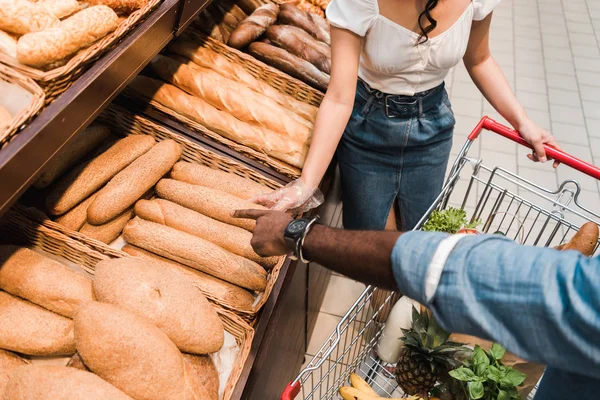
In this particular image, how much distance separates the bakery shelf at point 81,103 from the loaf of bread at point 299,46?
0.76m

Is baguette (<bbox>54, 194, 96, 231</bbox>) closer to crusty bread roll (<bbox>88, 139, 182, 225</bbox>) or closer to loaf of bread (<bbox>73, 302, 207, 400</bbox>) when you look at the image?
crusty bread roll (<bbox>88, 139, 182, 225</bbox>)

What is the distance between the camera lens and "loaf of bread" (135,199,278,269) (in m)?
1.62

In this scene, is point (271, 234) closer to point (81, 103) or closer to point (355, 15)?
point (81, 103)

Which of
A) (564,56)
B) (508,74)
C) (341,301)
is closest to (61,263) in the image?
(341,301)

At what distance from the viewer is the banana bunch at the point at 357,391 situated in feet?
4.90

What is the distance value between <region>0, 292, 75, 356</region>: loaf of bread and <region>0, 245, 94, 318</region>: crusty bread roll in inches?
0.8

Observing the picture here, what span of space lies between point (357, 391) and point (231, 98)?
113cm

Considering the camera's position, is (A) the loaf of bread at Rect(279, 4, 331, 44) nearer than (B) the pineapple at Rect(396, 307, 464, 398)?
No

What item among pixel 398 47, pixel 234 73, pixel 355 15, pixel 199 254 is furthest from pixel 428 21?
pixel 199 254

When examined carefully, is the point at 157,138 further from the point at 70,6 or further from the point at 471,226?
the point at 471,226

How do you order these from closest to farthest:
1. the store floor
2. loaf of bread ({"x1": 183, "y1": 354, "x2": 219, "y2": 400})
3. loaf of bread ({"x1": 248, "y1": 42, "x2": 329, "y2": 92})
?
loaf of bread ({"x1": 183, "y1": 354, "x2": 219, "y2": 400})
loaf of bread ({"x1": 248, "y1": 42, "x2": 329, "y2": 92})
the store floor

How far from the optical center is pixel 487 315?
0.80 m

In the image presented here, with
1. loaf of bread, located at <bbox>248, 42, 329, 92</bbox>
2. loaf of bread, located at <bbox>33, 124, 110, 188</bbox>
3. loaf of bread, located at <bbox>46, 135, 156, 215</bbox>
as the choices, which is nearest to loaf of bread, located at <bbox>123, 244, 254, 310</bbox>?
loaf of bread, located at <bbox>46, 135, 156, 215</bbox>

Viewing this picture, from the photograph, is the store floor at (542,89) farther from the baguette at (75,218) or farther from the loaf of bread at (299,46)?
the baguette at (75,218)
